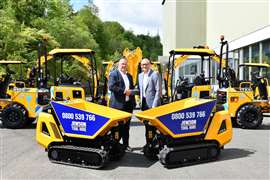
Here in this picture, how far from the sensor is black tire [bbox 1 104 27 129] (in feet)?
40.9

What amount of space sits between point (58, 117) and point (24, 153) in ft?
4.75

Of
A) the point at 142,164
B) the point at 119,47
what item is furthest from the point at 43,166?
the point at 119,47

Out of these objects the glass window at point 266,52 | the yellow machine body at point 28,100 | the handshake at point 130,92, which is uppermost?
the glass window at point 266,52

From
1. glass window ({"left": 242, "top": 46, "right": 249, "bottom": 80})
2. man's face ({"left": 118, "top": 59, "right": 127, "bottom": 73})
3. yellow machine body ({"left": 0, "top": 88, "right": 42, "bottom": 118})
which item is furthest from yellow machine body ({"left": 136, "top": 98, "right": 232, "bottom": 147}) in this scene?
glass window ({"left": 242, "top": 46, "right": 249, "bottom": 80})

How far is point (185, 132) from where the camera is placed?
7.47 metres

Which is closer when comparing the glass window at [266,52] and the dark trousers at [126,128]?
the dark trousers at [126,128]

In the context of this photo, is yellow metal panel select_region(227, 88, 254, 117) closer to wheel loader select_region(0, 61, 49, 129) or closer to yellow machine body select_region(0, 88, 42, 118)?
wheel loader select_region(0, 61, 49, 129)

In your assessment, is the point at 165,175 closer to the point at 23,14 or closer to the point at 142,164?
the point at 142,164

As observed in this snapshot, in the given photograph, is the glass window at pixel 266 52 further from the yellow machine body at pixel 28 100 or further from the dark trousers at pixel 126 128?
the dark trousers at pixel 126 128

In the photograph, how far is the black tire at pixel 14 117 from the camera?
12.5 metres

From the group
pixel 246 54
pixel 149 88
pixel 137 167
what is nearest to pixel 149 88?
pixel 149 88

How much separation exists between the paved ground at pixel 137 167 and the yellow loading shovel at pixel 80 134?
0.19m

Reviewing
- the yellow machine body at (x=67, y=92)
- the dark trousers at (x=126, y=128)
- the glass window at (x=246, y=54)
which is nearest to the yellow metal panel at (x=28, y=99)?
the yellow machine body at (x=67, y=92)

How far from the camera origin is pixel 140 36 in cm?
10588
